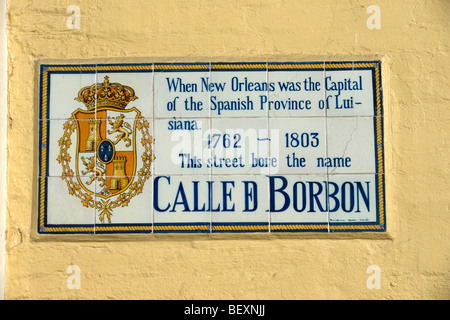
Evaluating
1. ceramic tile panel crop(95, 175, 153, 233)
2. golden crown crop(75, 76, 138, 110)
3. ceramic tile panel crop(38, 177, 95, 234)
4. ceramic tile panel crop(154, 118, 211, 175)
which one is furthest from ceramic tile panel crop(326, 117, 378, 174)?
ceramic tile panel crop(38, 177, 95, 234)

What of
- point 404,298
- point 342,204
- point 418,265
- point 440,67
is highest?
point 440,67

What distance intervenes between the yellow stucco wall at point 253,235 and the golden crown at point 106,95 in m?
0.21

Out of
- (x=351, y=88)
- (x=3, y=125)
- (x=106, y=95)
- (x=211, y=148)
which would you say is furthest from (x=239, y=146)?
(x=3, y=125)

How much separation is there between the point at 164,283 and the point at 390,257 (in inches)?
63.8

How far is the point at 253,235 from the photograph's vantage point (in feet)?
11.9

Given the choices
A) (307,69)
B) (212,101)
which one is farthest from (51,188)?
(307,69)

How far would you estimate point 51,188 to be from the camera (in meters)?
3.68

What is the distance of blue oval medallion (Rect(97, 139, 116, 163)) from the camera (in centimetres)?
368

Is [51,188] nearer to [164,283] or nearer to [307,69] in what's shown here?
[164,283]

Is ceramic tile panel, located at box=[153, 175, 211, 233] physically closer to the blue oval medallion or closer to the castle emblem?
the castle emblem

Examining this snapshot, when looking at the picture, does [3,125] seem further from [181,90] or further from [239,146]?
[239,146]

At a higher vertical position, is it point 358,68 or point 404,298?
point 358,68

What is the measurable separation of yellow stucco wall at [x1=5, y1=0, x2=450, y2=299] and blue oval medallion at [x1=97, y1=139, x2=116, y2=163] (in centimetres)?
48

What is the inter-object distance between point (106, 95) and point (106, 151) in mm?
415
